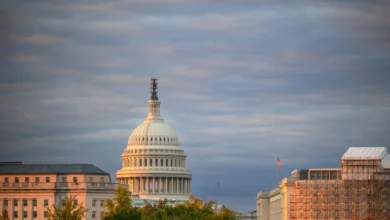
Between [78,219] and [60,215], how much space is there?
5.69 ft

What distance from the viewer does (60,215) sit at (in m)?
184

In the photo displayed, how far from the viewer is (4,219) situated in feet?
636

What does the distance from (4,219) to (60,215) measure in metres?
11.2

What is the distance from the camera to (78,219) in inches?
7269

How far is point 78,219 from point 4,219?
12030mm
